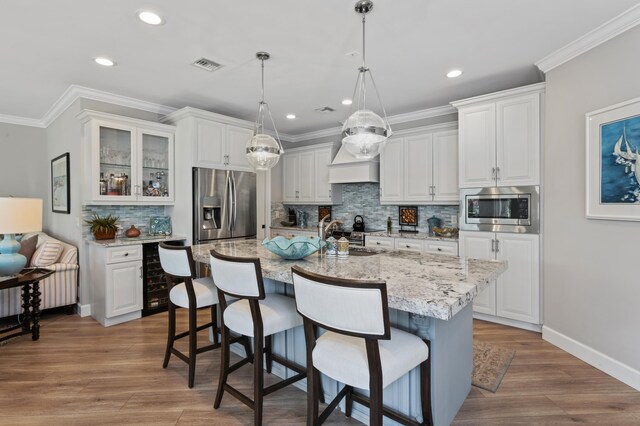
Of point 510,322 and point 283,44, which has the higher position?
point 283,44

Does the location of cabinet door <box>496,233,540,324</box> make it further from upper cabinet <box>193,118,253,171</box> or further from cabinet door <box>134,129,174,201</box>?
cabinet door <box>134,129,174,201</box>

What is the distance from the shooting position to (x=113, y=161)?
12.7 ft

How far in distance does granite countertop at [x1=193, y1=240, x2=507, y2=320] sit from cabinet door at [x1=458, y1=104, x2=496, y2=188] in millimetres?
1604

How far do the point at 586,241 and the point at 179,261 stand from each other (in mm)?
3214

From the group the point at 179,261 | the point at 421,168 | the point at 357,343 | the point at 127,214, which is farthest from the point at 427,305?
the point at 127,214

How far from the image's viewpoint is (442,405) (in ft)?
5.80

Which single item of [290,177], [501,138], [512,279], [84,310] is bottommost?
[84,310]

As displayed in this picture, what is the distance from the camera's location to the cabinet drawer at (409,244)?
4.08m

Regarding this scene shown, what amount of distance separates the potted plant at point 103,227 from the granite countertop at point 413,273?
70.1 inches

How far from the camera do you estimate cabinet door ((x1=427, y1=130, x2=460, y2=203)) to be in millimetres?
4098

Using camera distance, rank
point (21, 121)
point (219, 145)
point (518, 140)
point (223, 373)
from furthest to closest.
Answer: point (21, 121) < point (219, 145) < point (518, 140) < point (223, 373)

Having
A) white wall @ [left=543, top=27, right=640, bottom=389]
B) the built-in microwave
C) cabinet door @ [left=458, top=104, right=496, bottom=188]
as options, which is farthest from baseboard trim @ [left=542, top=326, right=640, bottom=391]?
cabinet door @ [left=458, top=104, right=496, bottom=188]

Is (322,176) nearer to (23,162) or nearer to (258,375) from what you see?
(258,375)

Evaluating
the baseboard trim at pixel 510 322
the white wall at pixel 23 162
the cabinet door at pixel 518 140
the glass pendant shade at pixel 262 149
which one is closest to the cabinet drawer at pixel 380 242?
the baseboard trim at pixel 510 322
